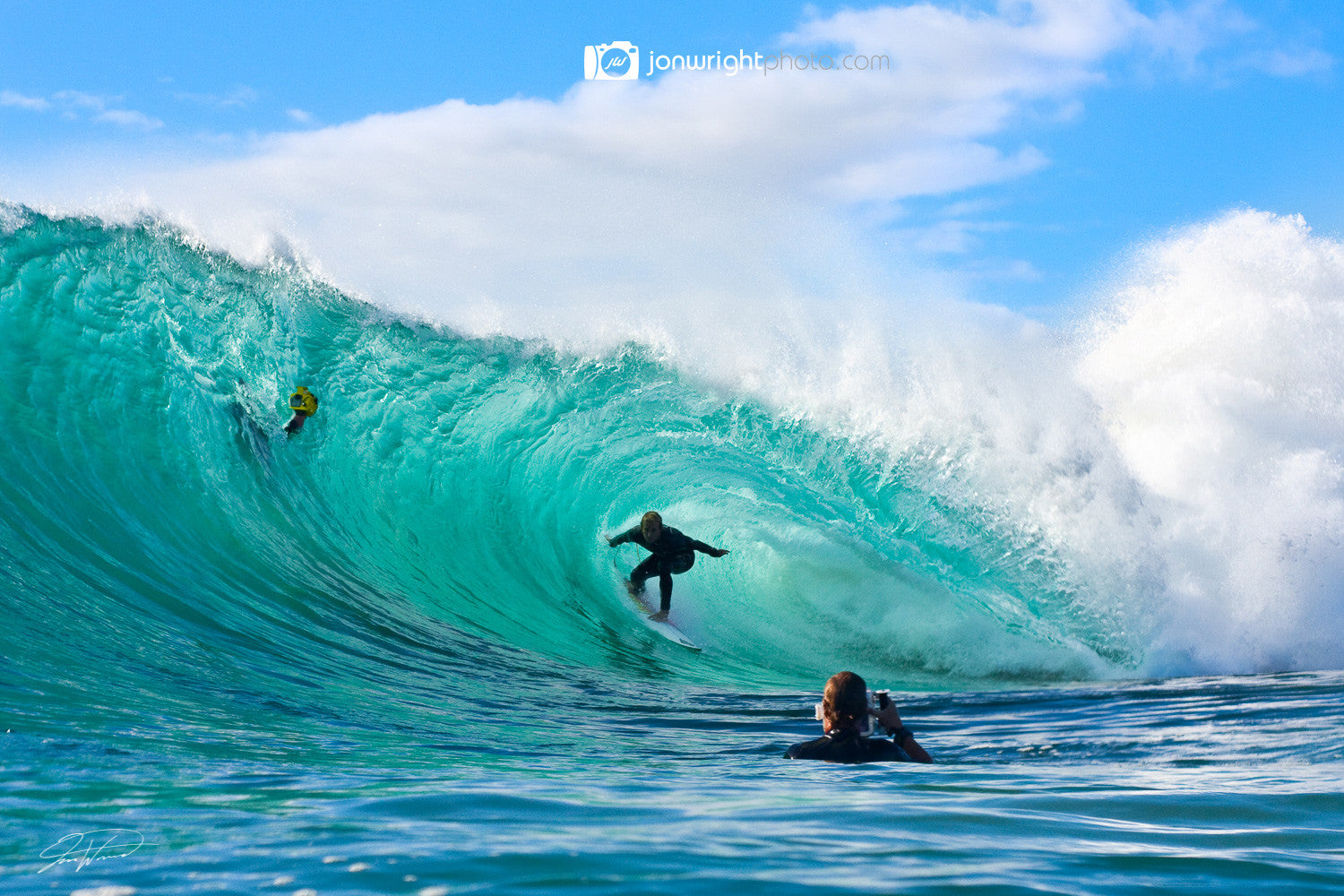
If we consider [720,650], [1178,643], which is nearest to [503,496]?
[720,650]

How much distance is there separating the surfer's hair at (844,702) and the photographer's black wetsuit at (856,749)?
0.06 meters

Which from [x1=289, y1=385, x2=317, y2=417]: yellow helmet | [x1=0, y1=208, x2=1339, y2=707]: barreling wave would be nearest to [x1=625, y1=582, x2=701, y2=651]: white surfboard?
[x1=0, y1=208, x2=1339, y2=707]: barreling wave

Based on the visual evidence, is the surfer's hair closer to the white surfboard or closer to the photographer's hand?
the photographer's hand

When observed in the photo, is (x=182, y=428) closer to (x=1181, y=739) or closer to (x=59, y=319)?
(x=59, y=319)

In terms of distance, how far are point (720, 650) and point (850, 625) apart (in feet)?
5.36

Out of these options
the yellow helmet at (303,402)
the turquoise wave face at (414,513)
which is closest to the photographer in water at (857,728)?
the turquoise wave face at (414,513)

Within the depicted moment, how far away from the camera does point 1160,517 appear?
37.3 feet

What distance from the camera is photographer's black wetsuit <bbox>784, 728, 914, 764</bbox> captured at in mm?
4633

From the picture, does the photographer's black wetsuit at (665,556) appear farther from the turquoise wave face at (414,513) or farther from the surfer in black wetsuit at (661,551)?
the turquoise wave face at (414,513)

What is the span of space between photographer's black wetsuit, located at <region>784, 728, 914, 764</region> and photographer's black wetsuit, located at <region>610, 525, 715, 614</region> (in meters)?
4.87

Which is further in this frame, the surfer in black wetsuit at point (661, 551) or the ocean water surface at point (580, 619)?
the surfer in black wetsuit at point (661, 551)

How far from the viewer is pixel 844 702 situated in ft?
15.2

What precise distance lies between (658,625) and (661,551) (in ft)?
2.44

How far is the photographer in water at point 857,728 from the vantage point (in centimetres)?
463
